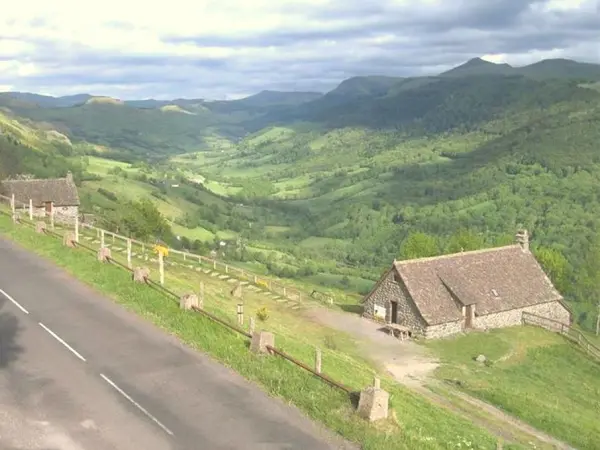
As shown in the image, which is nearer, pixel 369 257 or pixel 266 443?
pixel 266 443

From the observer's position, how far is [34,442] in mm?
18062

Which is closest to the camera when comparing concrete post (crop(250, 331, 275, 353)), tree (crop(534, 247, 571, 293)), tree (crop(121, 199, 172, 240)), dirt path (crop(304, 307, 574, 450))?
concrete post (crop(250, 331, 275, 353))

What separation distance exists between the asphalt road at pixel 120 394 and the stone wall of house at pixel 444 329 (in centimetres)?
3122

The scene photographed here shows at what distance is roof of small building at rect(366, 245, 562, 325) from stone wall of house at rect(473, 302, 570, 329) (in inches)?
22.3

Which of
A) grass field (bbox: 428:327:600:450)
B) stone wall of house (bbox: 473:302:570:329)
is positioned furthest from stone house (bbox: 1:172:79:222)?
grass field (bbox: 428:327:600:450)

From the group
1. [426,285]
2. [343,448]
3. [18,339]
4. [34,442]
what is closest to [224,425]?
[343,448]

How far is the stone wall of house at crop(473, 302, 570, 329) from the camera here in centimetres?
5847

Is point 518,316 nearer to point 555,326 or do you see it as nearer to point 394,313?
point 555,326

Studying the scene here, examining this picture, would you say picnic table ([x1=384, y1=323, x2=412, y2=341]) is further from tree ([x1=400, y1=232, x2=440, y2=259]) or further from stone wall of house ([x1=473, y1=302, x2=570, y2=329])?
tree ([x1=400, y1=232, x2=440, y2=259])

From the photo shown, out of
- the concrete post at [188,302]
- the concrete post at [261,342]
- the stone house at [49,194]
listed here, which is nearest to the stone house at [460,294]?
the concrete post at [188,302]

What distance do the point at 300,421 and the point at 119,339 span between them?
9708mm

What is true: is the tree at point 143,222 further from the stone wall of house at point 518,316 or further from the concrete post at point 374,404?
the concrete post at point 374,404

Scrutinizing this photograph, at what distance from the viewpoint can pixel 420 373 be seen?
142ft

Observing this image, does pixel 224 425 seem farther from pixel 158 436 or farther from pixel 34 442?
pixel 34 442
